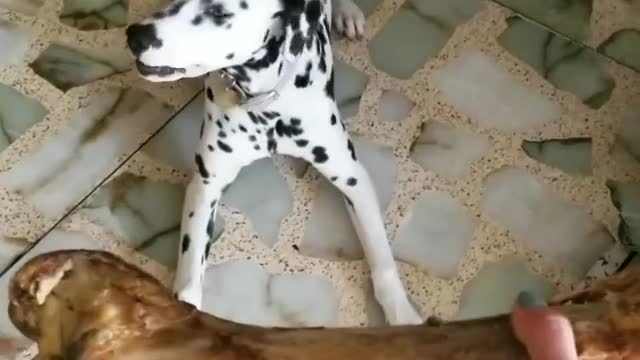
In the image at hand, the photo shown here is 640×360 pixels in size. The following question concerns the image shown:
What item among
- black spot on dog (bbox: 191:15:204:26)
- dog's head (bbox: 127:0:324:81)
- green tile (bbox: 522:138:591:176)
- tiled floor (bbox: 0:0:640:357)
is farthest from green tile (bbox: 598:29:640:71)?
black spot on dog (bbox: 191:15:204:26)

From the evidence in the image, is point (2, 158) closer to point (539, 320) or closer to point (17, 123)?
point (17, 123)

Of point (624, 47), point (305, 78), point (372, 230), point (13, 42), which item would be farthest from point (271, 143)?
point (624, 47)

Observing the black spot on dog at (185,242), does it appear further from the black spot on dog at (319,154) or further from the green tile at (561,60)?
the green tile at (561,60)

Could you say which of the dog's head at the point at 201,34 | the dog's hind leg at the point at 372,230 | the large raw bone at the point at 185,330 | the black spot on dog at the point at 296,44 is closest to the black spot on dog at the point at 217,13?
the dog's head at the point at 201,34

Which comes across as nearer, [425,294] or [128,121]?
[425,294]

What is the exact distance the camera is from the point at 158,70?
3.97ft

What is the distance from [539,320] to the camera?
0.76 metres

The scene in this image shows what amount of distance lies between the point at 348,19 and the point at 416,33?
4.8 inches

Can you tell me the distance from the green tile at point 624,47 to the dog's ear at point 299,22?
674mm

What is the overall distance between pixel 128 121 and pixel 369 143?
383 millimetres

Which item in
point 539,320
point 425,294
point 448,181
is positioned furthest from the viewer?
point 448,181

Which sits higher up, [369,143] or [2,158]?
[369,143]

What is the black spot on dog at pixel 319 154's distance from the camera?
4.75 ft

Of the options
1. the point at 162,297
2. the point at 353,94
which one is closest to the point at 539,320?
the point at 162,297
